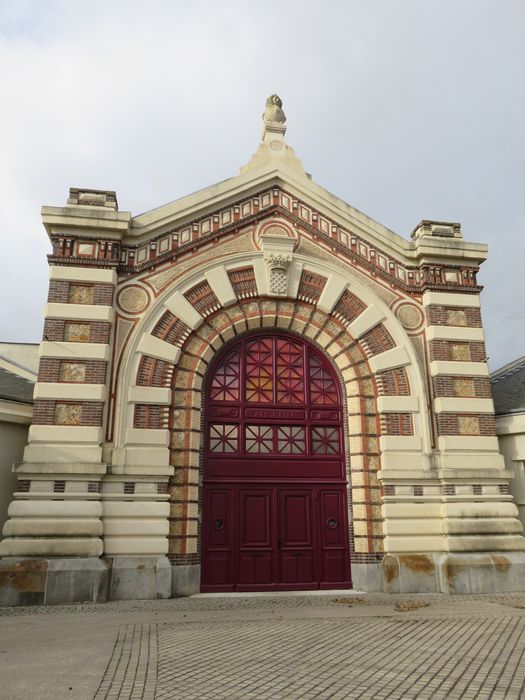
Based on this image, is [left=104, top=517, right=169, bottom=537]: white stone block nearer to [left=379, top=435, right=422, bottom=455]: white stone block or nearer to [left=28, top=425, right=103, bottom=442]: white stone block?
[left=28, top=425, right=103, bottom=442]: white stone block

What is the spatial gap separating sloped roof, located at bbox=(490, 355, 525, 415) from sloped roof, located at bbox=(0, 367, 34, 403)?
1236 centimetres

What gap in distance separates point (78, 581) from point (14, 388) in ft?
18.7

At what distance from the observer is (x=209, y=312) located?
14758mm

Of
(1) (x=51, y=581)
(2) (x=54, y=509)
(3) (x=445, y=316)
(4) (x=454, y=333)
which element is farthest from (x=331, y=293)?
(1) (x=51, y=581)

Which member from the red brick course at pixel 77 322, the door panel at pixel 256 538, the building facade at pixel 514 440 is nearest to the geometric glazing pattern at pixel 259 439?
the door panel at pixel 256 538

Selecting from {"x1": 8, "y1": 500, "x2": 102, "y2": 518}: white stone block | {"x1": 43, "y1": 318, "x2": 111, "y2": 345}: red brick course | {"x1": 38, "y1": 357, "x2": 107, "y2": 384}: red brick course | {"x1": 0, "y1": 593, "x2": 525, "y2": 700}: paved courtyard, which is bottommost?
{"x1": 0, "y1": 593, "x2": 525, "y2": 700}: paved courtyard

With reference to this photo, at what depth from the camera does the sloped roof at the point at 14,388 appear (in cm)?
1377

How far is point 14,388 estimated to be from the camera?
50.0ft

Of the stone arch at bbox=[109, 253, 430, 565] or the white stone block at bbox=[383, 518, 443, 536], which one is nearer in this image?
the stone arch at bbox=[109, 253, 430, 565]

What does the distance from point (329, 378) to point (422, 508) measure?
3.96 meters

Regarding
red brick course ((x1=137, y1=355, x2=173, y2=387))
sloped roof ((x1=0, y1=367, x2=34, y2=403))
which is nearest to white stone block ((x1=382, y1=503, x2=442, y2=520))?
red brick course ((x1=137, y1=355, x2=173, y2=387))

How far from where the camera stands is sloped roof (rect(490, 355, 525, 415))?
53.0 ft

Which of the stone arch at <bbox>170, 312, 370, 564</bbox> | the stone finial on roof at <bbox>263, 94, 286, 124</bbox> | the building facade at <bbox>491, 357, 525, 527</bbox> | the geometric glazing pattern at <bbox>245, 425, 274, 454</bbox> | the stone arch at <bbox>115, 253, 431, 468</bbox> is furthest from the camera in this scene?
the stone finial on roof at <bbox>263, 94, 286, 124</bbox>

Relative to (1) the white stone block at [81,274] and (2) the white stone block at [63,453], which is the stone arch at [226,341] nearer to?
(2) the white stone block at [63,453]
